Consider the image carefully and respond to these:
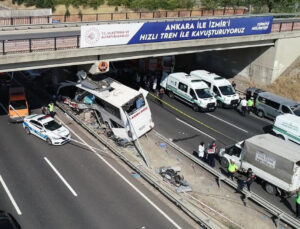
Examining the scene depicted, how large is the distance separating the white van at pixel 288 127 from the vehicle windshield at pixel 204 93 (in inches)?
262

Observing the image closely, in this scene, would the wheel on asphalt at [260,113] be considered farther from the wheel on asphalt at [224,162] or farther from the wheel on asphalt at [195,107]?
the wheel on asphalt at [224,162]

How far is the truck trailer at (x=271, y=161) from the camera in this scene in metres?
19.0

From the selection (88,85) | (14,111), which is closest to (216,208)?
(88,85)

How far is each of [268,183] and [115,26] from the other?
49.4 ft

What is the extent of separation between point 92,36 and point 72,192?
1181 cm

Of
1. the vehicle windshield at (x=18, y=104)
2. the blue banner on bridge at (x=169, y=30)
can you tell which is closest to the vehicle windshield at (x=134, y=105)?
the blue banner on bridge at (x=169, y=30)

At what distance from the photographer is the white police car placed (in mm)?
24062

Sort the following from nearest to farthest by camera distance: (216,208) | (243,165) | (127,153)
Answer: (216,208) → (243,165) → (127,153)

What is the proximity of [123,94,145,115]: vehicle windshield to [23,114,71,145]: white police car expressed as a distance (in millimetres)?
4270

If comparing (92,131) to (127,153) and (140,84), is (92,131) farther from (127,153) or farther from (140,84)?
(140,84)

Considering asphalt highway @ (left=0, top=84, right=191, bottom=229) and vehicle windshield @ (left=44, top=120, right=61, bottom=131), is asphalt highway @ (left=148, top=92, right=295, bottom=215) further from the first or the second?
vehicle windshield @ (left=44, top=120, right=61, bottom=131)

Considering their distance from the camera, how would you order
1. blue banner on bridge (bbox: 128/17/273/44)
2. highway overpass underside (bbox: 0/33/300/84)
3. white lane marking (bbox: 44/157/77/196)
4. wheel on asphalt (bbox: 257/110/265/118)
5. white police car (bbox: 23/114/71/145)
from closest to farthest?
white lane marking (bbox: 44/157/77/196), white police car (bbox: 23/114/71/145), highway overpass underside (bbox: 0/33/300/84), blue banner on bridge (bbox: 128/17/273/44), wheel on asphalt (bbox: 257/110/265/118)

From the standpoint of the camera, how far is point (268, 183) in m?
20.2

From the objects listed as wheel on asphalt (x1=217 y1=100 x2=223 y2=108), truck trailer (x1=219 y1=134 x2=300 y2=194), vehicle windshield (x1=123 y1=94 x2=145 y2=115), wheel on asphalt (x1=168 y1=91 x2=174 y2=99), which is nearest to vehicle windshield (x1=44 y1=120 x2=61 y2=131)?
vehicle windshield (x1=123 y1=94 x2=145 y2=115)
